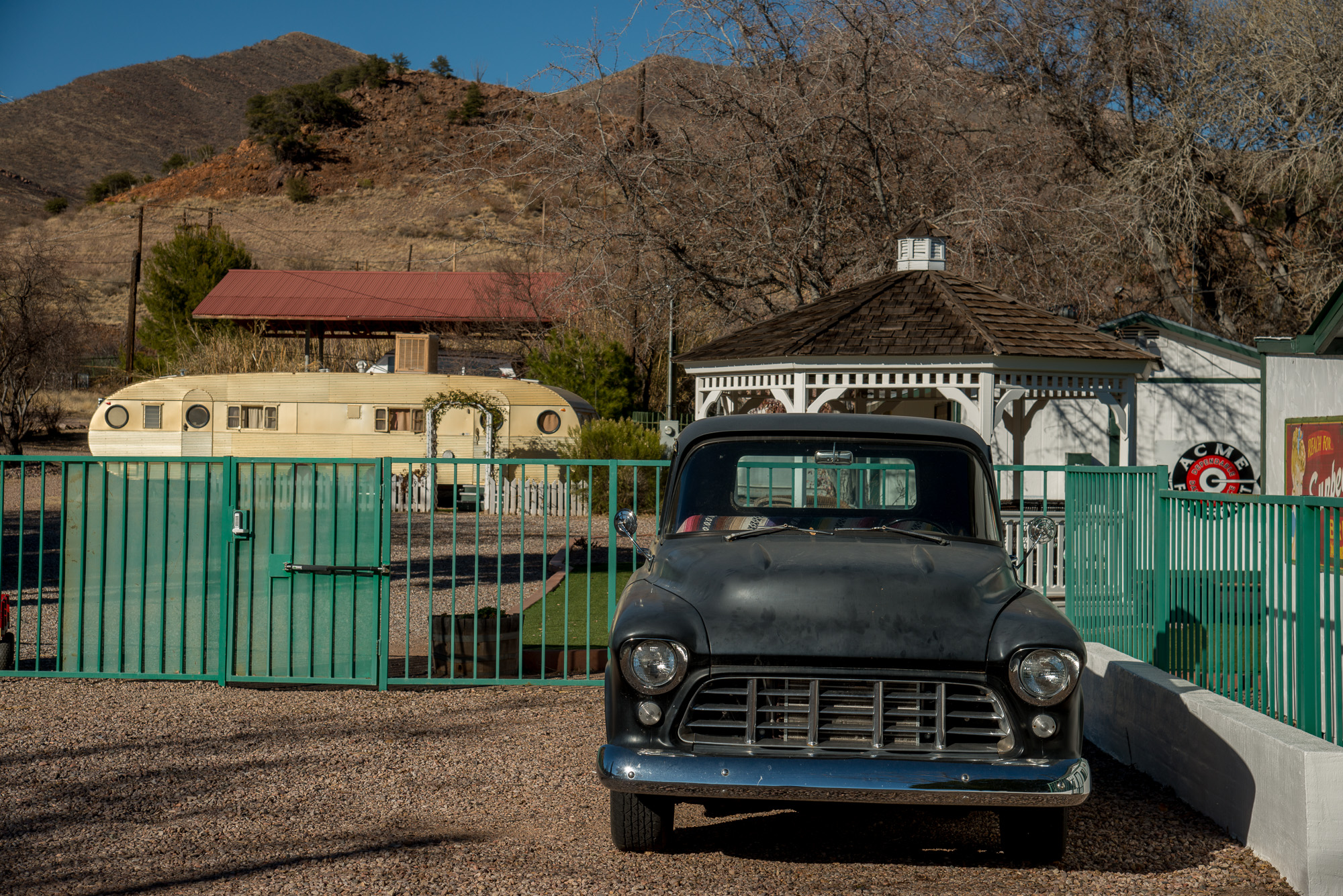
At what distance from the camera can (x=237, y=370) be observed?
3397 cm

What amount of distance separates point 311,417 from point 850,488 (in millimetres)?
21120

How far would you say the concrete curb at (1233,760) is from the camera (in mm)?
4309

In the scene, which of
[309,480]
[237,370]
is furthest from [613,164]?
[237,370]

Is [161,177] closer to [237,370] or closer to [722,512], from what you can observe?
[237,370]

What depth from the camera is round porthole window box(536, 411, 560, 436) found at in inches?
985

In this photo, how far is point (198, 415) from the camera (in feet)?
81.6

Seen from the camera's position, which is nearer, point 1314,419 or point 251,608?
point 251,608

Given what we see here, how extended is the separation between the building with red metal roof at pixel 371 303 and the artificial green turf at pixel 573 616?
86.1ft

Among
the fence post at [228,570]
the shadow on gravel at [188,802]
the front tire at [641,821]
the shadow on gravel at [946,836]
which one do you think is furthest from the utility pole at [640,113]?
the front tire at [641,821]

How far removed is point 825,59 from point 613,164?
3.73 m

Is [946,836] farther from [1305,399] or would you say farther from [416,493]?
[416,493]

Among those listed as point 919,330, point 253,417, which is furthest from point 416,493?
point 919,330

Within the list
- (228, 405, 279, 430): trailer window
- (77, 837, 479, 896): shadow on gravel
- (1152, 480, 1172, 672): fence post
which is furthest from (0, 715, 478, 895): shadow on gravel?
(228, 405, 279, 430): trailer window

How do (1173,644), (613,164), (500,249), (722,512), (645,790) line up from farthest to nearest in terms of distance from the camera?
(500,249)
(613,164)
(1173,644)
(722,512)
(645,790)
